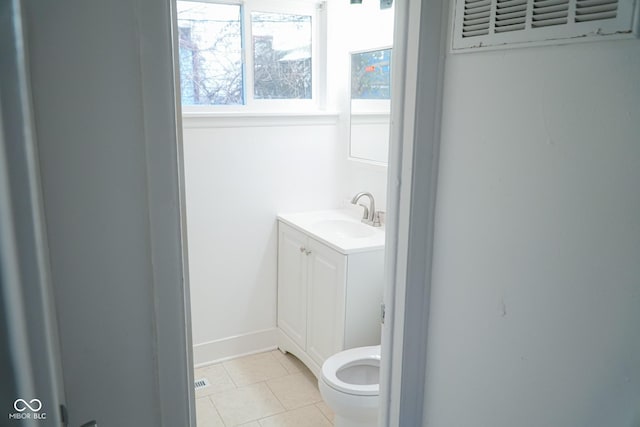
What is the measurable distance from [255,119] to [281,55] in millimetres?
447

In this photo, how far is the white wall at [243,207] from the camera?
2.89 metres

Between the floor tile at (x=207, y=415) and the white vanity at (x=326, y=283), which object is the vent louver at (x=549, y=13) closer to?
the white vanity at (x=326, y=283)

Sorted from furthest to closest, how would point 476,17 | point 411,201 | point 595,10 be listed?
point 411,201, point 476,17, point 595,10

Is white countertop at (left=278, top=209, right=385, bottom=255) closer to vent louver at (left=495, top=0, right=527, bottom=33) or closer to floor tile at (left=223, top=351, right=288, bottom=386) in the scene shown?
floor tile at (left=223, top=351, right=288, bottom=386)

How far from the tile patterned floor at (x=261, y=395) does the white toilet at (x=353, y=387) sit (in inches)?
14.6

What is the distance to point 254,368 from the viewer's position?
301 cm

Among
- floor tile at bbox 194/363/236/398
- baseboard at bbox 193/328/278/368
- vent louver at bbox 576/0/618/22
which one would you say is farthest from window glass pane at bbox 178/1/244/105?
vent louver at bbox 576/0/618/22

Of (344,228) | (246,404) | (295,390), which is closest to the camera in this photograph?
(246,404)

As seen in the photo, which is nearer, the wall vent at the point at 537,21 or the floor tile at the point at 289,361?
the wall vent at the point at 537,21

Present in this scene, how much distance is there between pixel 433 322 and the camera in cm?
138

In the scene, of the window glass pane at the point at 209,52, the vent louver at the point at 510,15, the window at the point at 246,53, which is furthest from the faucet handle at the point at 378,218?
the vent louver at the point at 510,15

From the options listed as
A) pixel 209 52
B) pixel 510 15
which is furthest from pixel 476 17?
pixel 209 52

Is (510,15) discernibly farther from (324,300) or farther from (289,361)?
(289,361)

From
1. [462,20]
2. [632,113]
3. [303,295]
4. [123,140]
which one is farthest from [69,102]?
[303,295]
